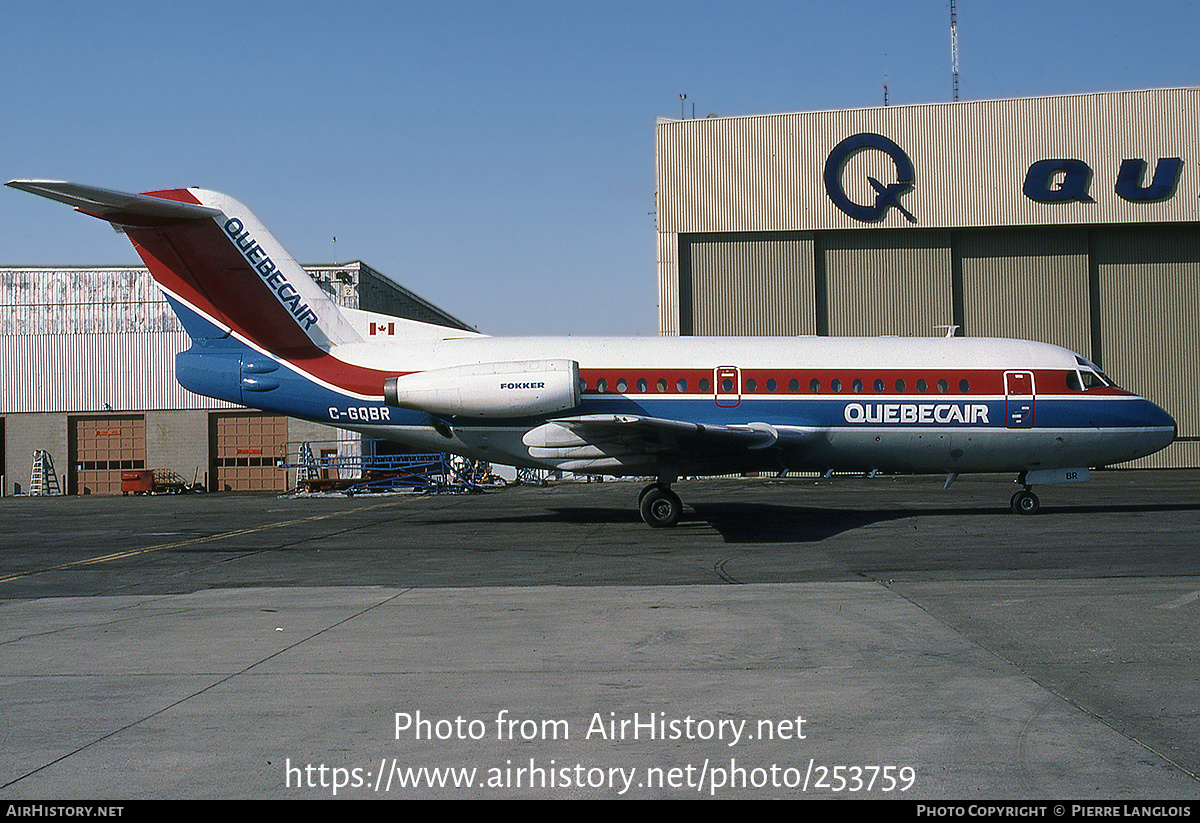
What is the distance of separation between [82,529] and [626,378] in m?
11.9

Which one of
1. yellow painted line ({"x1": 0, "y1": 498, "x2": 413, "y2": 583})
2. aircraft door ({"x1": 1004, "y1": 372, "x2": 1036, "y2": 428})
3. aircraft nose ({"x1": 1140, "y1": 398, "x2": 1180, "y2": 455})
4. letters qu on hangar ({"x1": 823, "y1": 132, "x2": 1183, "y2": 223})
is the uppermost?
letters qu on hangar ({"x1": 823, "y1": 132, "x2": 1183, "y2": 223})

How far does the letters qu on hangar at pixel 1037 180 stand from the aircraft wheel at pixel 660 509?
24.3 meters

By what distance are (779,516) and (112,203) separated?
13.8 m

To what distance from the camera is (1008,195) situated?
3759 cm

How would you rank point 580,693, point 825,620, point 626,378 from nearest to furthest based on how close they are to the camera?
point 580,693 < point 825,620 < point 626,378

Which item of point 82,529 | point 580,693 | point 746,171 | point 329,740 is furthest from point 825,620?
point 746,171

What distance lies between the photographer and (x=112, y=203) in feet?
51.6

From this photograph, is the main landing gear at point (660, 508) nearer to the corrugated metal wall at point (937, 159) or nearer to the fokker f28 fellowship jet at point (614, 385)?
the fokker f28 fellowship jet at point (614, 385)

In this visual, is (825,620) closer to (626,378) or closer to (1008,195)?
(626,378)

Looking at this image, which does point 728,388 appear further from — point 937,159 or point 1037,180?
point 1037,180

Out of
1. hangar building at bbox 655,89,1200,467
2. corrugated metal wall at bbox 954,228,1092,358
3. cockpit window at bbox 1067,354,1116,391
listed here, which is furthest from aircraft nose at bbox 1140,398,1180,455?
corrugated metal wall at bbox 954,228,1092,358

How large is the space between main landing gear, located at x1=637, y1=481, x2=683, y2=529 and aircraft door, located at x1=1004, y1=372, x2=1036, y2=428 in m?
6.82

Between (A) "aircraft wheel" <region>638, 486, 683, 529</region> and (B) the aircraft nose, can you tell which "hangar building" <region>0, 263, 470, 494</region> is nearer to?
(A) "aircraft wheel" <region>638, 486, 683, 529</region>

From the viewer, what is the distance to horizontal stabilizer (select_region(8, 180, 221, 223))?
569 inches
